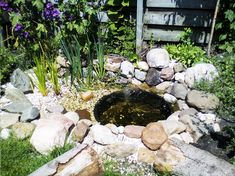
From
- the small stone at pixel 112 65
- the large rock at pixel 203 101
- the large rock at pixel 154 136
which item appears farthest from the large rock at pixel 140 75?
the large rock at pixel 154 136

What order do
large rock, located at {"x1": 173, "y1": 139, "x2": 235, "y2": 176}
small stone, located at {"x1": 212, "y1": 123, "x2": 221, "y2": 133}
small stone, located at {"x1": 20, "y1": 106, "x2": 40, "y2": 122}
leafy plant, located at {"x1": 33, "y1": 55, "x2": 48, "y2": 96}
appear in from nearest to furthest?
large rock, located at {"x1": 173, "y1": 139, "x2": 235, "y2": 176} < small stone, located at {"x1": 212, "y1": 123, "x2": 221, "y2": 133} < small stone, located at {"x1": 20, "y1": 106, "x2": 40, "y2": 122} < leafy plant, located at {"x1": 33, "y1": 55, "x2": 48, "y2": 96}

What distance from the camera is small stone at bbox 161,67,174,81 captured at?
519cm

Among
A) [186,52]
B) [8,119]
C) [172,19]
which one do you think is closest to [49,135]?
[8,119]

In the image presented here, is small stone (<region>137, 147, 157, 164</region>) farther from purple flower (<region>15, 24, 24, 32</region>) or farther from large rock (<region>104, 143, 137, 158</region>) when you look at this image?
purple flower (<region>15, 24, 24, 32</region>)

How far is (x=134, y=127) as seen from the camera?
4152mm

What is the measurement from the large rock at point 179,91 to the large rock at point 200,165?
129 cm

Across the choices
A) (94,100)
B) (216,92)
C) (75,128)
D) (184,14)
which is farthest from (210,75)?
(75,128)

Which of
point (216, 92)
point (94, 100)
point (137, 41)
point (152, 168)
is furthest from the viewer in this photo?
point (137, 41)

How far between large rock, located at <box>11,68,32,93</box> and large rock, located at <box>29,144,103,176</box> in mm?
1793

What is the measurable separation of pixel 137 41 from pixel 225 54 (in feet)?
4.15

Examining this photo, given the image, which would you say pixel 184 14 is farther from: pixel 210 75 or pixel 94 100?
pixel 94 100

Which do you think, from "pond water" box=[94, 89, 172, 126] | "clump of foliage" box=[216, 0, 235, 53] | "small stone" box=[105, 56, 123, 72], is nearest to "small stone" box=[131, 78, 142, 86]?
"pond water" box=[94, 89, 172, 126]

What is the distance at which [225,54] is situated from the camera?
524cm

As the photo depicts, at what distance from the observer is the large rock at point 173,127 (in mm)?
4078
